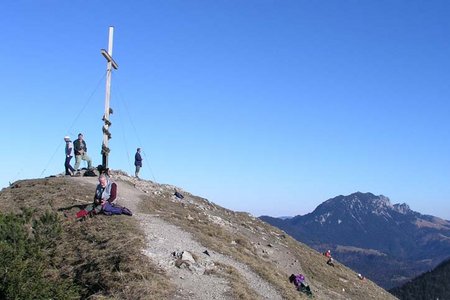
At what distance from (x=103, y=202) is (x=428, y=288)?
175m

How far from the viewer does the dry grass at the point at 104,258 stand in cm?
1434

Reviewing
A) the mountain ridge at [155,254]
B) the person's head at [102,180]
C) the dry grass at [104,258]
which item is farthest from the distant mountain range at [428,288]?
the dry grass at [104,258]

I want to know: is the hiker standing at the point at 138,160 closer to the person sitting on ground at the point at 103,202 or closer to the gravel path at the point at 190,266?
the gravel path at the point at 190,266

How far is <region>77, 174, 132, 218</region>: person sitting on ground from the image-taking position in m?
21.9

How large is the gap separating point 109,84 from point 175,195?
11555mm

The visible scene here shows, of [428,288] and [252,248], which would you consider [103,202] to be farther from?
[428,288]

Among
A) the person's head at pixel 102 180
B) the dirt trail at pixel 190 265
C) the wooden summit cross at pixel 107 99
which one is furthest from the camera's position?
the wooden summit cross at pixel 107 99

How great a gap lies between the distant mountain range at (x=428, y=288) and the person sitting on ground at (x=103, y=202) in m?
160

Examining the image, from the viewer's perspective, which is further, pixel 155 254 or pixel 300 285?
pixel 300 285

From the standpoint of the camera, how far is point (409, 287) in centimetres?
17512

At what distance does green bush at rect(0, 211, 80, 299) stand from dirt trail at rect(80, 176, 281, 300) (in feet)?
10.6

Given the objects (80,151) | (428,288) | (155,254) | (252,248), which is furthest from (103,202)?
(428,288)

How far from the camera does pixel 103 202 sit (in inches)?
875

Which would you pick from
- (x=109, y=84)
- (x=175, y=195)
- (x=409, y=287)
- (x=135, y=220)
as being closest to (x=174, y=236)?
(x=135, y=220)
